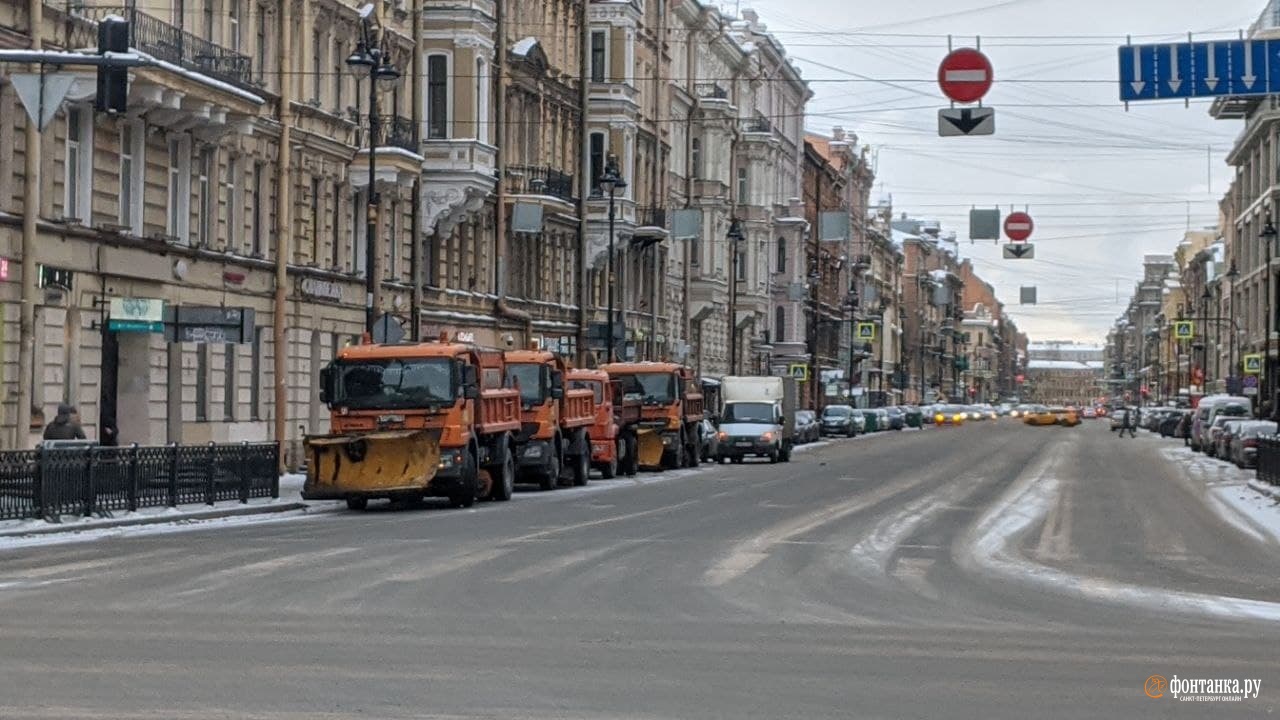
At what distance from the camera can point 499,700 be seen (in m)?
12.0

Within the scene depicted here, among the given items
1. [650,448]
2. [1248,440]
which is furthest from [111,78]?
[1248,440]

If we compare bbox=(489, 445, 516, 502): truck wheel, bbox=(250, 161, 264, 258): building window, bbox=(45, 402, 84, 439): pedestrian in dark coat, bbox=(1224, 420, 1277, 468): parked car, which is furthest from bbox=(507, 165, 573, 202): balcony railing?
bbox=(45, 402, 84, 439): pedestrian in dark coat

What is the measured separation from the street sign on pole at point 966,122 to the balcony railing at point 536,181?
31.9 m

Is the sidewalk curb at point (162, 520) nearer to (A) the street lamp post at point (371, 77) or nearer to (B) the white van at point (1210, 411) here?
(A) the street lamp post at point (371, 77)

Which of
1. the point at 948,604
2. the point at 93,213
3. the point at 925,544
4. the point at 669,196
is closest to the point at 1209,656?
the point at 948,604

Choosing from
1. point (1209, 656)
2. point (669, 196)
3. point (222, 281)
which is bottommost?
point (1209, 656)

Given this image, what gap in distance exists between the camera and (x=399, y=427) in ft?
112

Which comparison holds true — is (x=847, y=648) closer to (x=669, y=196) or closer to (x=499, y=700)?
(x=499, y=700)

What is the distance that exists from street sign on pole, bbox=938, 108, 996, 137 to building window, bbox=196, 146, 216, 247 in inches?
660

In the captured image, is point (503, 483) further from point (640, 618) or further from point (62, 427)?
point (640, 618)

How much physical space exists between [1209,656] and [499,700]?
526 centimetres

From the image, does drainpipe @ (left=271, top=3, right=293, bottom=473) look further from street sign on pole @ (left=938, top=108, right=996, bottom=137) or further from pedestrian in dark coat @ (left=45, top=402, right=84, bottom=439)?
street sign on pole @ (left=938, top=108, right=996, bottom=137)

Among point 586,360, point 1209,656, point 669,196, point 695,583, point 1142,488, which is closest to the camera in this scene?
point 1209,656

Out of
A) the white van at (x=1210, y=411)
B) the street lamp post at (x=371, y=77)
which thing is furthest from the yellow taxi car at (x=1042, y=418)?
the street lamp post at (x=371, y=77)
